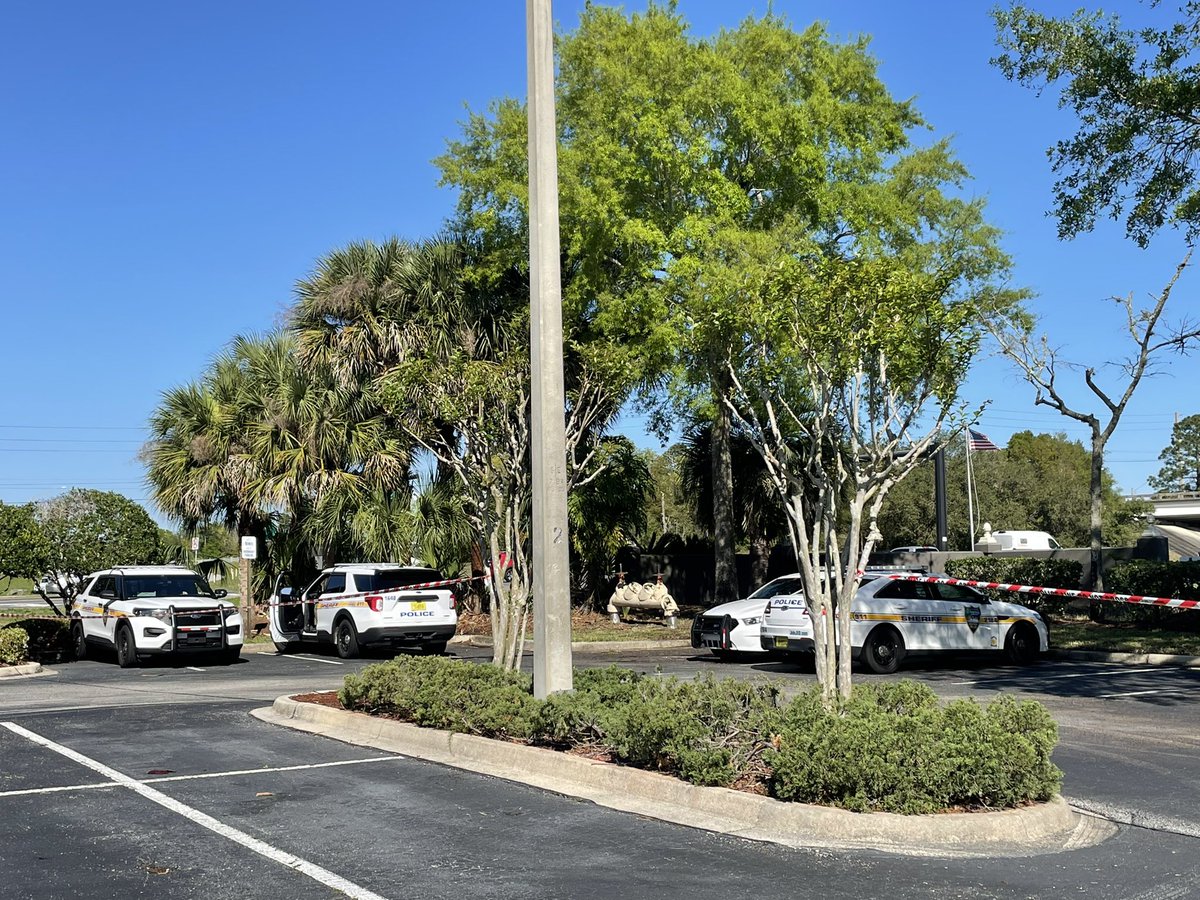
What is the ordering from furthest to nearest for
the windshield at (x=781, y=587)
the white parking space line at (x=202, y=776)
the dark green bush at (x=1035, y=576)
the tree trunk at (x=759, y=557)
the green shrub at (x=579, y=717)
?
the tree trunk at (x=759, y=557) < the dark green bush at (x=1035, y=576) < the windshield at (x=781, y=587) < the green shrub at (x=579, y=717) < the white parking space line at (x=202, y=776)

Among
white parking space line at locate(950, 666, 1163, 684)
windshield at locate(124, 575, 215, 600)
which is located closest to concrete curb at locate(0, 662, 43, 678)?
windshield at locate(124, 575, 215, 600)

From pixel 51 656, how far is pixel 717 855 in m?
19.2

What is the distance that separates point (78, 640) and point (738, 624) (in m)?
12.1

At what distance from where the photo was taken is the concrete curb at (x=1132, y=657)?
18.9 m

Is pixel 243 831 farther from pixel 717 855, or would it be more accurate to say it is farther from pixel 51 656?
pixel 51 656

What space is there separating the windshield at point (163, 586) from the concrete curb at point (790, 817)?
13.3 m

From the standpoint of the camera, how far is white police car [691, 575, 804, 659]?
1964 centimetres

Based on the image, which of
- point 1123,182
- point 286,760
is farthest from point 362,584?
point 1123,182

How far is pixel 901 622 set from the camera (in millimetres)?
17703

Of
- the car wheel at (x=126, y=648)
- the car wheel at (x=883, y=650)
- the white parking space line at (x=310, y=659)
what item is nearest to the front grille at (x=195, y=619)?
the car wheel at (x=126, y=648)

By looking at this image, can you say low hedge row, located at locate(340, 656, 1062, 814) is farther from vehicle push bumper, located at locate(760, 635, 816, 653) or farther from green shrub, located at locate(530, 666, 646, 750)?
vehicle push bumper, located at locate(760, 635, 816, 653)

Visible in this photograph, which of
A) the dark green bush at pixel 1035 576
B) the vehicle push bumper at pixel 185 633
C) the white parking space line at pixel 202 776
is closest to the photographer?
the white parking space line at pixel 202 776

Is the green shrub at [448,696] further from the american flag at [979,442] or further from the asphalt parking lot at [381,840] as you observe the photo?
the american flag at [979,442]

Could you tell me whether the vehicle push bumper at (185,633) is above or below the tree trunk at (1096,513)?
below
